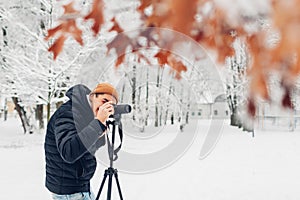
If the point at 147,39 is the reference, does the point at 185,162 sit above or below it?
below

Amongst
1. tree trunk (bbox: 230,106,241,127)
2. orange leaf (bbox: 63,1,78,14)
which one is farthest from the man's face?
tree trunk (bbox: 230,106,241,127)

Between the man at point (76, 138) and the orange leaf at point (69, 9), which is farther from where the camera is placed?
the man at point (76, 138)

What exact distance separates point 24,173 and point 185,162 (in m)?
3.47

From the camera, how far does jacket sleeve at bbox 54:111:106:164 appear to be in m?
2.41

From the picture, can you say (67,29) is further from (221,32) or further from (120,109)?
(221,32)

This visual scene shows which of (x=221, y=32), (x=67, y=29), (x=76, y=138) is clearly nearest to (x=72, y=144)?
(x=76, y=138)

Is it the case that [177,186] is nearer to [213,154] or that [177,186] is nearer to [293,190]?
[293,190]

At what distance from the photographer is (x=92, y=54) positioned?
1327cm

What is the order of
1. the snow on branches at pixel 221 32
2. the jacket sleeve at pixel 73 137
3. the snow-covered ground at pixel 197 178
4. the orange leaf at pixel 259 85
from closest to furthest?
1. the snow on branches at pixel 221 32
2. the orange leaf at pixel 259 85
3. the jacket sleeve at pixel 73 137
4. the snow-covered ground at pixel 197 178

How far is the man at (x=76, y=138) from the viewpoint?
95.9 inches

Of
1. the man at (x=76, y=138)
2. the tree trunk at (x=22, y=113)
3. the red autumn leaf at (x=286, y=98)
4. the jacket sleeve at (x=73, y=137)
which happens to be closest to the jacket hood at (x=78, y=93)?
the man at (x=76, y=138)

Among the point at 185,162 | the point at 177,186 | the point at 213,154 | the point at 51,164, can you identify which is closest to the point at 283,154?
the point at 213,154

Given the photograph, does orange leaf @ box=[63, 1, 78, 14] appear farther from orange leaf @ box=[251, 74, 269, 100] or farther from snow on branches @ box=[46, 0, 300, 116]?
orange leaf @ box=[251, 74, 269, 100]

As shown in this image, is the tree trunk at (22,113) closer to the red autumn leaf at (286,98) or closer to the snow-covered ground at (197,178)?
the snow-covered ground at (197,178)
